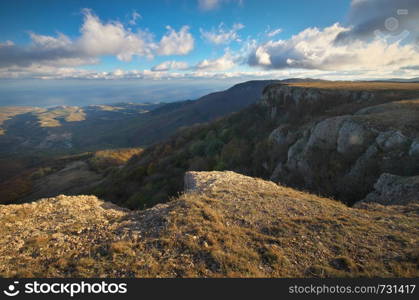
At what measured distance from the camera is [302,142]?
20.4 meters

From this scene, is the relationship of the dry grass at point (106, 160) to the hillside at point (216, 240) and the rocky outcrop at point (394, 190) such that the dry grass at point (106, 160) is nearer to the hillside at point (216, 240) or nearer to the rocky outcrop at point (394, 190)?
the hillside at point (216, 240)

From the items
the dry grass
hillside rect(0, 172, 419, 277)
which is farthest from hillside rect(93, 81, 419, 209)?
the dry grass

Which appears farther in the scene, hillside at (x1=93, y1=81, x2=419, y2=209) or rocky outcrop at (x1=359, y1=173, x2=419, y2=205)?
hillside at (x1=93, y1=81, x2=419, y2=209)

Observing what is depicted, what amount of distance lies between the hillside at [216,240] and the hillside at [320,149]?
3.81 metres

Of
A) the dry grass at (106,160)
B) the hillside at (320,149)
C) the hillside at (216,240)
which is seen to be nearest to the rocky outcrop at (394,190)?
the hillside at (320,149)

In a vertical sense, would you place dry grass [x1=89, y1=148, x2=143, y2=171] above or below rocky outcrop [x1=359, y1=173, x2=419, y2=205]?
below

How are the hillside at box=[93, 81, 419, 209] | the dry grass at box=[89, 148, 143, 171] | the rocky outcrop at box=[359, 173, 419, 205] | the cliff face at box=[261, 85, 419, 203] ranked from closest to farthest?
1. the rocky outcrop at box=[359, 173, 419, 205]
2. the cliff face at box=[261, 85, 419, 203]
3. the hillside at box=[93, 81, 419, 209]
4. the dry grass at box=[89, 148, 143, 171]

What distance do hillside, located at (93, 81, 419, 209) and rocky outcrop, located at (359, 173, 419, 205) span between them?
0.79 m

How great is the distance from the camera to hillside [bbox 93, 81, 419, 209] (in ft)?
42.9

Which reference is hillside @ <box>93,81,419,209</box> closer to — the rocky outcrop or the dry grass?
the rocky outcrop

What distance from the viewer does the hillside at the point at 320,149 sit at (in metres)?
Result: 13.1

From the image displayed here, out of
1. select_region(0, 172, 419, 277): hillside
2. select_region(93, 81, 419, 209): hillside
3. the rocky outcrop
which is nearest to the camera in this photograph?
select_region(0, 172, 419, 277): hillside

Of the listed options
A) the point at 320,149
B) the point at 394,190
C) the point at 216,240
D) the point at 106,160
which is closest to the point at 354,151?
the point at 320,149

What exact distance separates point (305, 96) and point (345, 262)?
32156 mm
